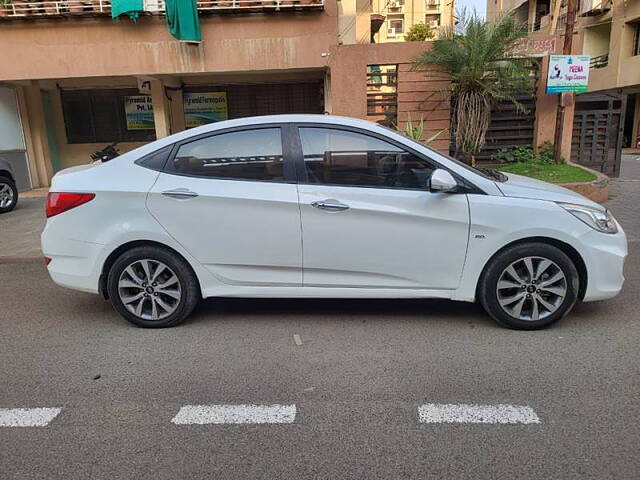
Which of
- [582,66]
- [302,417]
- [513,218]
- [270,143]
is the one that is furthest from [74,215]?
[582,66]

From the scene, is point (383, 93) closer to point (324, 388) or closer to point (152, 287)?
point (152, 287)

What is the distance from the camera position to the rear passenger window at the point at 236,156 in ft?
13.3

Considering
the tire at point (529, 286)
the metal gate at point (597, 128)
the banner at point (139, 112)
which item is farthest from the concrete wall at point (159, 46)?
the tire at point (529, 286)

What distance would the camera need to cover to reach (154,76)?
12.0m

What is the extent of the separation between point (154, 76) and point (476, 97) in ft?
24.3

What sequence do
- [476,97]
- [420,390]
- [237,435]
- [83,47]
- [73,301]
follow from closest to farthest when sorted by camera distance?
[237,435] < [420,390] < [73,301] < [476,97] < [83,47]

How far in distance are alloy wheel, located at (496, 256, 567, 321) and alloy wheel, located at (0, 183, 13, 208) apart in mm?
10045

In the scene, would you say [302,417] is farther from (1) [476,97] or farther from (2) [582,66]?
(2) [582,66]

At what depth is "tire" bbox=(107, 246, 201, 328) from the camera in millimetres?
4102

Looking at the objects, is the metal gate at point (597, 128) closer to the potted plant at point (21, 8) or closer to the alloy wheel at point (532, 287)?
the alloy wheel at point (532, 287)

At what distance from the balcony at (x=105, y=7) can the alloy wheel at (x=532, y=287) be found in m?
8.90

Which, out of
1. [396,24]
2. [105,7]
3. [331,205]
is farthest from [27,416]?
[396,24]

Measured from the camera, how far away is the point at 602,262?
12.7 ft

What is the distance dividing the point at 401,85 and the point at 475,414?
9630 mm
